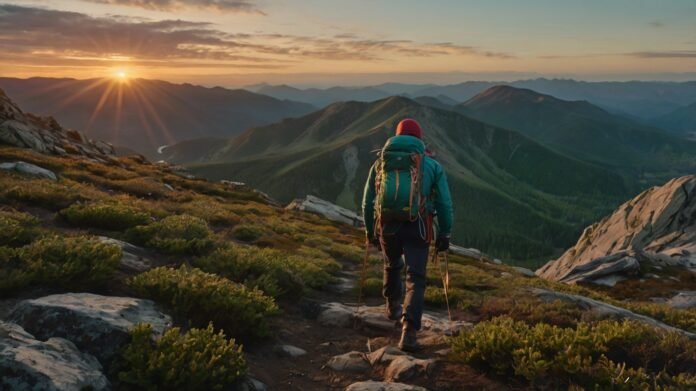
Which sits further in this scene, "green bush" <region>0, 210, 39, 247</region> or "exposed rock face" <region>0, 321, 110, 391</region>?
"green bush" <region>0, 210, 39, 247</region>

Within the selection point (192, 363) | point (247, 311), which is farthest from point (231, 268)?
point (192, 363)

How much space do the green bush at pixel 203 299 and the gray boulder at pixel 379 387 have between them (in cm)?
237

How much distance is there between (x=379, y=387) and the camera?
285 inches

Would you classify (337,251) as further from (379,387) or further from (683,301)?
(683,301)

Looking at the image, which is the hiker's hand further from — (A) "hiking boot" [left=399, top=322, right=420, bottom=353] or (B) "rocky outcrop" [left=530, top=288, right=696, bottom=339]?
(B) "rocky outcrop" [left=530, top=288, right=696, bottom=339]

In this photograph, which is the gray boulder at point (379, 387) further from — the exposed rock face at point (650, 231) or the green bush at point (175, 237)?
the exposed rock face at point (650, 231)

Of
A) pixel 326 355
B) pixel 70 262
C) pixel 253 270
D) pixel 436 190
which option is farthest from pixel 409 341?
pixel 70 262

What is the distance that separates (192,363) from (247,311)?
259 cm

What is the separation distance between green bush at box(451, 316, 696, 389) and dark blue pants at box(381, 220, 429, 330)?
3.97 feet

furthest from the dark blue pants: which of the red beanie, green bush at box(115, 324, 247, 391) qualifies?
green bush at box(115, 324, 247, 391)

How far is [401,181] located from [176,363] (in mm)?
5792

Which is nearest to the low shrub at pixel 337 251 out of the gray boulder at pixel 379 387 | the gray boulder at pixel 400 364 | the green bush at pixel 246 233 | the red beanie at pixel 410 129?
the green bush at pixel 246 233

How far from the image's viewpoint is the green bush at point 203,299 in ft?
27.1

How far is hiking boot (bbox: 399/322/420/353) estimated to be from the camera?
9148mm
